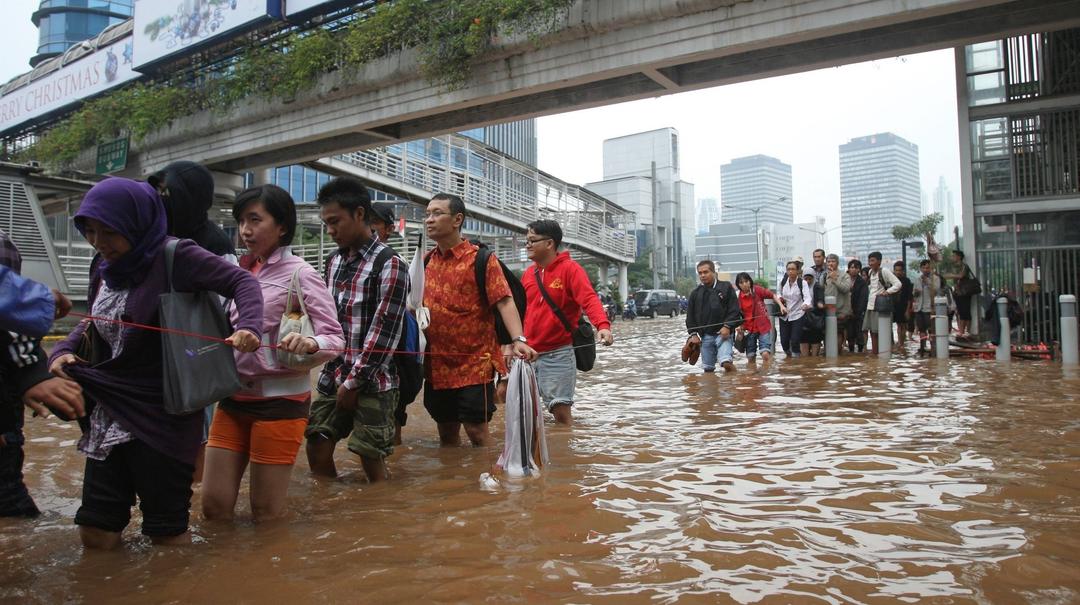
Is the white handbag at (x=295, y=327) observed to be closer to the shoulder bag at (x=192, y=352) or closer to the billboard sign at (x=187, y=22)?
the shoulder bag at (x=192, y=352)

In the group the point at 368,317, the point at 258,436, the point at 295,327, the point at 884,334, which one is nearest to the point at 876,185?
the point at 884,334

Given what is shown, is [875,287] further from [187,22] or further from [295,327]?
[187,22]

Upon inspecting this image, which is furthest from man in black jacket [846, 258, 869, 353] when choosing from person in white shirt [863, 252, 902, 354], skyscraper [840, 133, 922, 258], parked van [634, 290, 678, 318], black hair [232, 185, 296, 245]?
skyscraper [840, 133, 922, 258]

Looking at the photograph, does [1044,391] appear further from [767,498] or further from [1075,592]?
[1075,592]

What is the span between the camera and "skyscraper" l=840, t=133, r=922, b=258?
124 meters

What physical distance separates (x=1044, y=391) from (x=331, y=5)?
17252 mm

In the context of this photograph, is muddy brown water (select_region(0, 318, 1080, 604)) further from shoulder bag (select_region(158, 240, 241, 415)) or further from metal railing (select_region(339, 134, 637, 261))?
metal railing (select_region(339, 134, 637, 261))

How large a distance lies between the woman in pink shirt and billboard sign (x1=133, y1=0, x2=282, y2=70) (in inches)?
736

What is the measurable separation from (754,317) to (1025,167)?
5.97 metres

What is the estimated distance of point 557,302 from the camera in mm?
5855

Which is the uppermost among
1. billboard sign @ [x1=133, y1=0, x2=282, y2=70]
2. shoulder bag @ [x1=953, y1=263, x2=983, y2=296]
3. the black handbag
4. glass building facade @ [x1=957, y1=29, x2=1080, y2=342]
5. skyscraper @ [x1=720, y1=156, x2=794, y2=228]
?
skyscraper @ [x1=720, y1=156, x2=794, y2=228]

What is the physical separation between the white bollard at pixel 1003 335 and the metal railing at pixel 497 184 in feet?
56.9

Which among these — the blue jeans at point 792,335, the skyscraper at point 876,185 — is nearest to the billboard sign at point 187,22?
the blue jeans at point 792,335

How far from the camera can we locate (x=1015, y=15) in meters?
11.4
